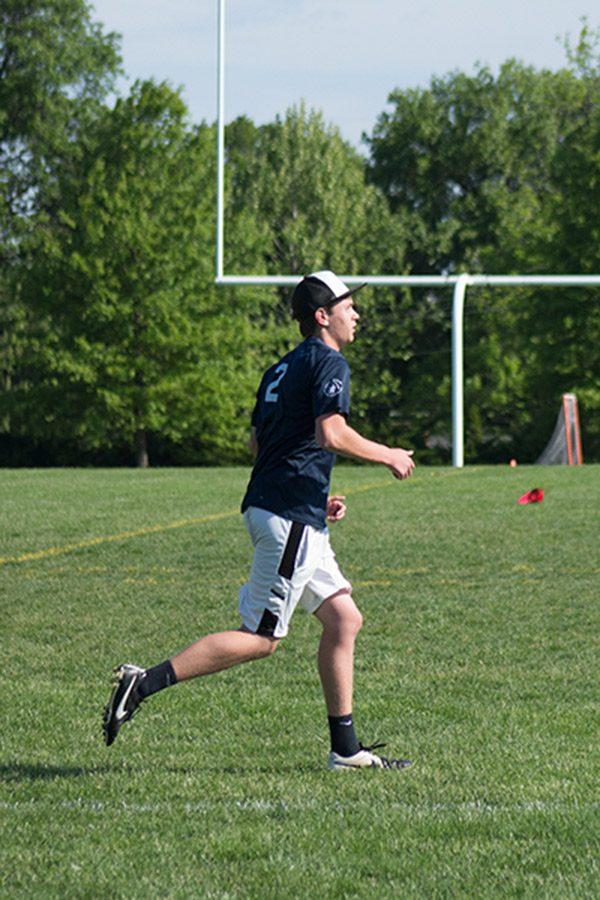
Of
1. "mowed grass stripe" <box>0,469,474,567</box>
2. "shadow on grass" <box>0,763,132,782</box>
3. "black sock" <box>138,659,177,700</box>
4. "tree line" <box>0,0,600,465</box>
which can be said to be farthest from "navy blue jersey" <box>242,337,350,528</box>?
"tree line" <box>0,0,600,465</box>

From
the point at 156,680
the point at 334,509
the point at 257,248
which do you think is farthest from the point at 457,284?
the point at 156,680

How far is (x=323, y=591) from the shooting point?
4750mm

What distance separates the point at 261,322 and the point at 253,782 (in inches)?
1795

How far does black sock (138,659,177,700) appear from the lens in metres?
4.61

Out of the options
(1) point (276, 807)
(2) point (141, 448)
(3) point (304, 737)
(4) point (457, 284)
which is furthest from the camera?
(2) point (141, 448)

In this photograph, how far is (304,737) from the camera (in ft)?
17.1

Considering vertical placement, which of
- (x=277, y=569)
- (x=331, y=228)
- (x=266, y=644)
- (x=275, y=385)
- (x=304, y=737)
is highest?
(x=331, y=228)

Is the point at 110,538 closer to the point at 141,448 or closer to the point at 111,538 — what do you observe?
the point at 111,538

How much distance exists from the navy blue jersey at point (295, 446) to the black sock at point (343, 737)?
0.63 m

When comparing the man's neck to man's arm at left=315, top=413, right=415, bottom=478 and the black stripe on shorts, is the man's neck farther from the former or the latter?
the black stripe on shorts

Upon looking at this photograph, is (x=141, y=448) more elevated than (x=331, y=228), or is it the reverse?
(x=331, y=228)

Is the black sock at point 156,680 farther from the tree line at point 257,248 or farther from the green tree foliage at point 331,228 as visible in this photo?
the green tree foliage at point 331,228

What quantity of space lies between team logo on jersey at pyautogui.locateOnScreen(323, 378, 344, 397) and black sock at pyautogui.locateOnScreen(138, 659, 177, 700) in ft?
3.20

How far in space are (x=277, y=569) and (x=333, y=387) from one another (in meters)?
0.59
